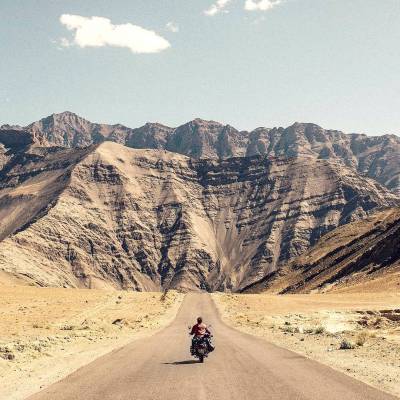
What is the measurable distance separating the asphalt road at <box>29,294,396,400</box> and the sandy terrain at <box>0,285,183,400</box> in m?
1.27

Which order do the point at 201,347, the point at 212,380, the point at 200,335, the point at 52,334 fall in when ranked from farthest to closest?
1. the point at 52,334
2. the point at 200,335
3. the point at 201,347
4. the point at 212,380

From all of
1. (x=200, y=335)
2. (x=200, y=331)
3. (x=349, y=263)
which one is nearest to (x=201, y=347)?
(x=200, y=335)

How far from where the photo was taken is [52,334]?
32781 millimetres

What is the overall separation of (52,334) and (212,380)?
21.3 meters

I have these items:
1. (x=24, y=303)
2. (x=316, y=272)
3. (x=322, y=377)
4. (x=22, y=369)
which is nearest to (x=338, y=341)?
(x=322, y=377)

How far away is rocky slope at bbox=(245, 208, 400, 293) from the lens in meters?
97.4

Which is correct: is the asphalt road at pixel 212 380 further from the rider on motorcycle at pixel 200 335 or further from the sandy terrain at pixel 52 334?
the sandy terrain at pixel 52 334

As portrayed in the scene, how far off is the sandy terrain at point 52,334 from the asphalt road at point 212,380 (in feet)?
4.16

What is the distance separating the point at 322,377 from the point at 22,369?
34.1ft

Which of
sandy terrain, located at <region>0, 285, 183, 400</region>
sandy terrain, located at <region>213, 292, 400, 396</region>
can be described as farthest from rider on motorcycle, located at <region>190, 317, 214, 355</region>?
sandy terrain, located at <region>0, 285, 183, 400</region>

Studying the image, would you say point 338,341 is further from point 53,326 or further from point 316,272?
point 316,272

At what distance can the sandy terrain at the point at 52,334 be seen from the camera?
17.0 meters

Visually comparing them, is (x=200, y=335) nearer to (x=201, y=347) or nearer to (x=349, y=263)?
(x=201, y=347)

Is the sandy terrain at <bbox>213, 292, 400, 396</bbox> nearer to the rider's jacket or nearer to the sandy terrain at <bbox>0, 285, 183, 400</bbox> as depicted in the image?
the rider's jacket
